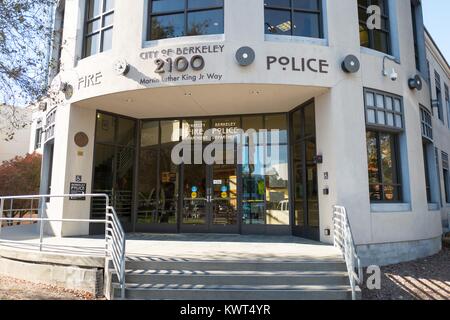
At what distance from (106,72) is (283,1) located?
5046 millimetres

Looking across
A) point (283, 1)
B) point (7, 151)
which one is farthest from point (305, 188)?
point (7, 151)

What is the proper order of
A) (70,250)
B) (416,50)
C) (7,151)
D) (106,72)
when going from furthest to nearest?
(7,151), (416,50), (106,72), (70,250)

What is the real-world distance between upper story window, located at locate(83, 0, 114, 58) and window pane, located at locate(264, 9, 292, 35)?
441cm

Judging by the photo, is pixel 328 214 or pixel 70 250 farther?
pixel 328 214

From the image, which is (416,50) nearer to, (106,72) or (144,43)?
(144,43)

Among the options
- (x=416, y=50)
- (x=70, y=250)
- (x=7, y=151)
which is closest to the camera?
(x=70, y=250)

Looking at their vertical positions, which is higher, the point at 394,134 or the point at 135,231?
the point at 394,134

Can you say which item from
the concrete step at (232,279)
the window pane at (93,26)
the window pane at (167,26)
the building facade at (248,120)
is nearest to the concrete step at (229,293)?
the concrete step at (232,279)

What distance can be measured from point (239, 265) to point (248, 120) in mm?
5629

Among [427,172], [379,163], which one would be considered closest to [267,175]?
[379,163]

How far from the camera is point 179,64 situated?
8836 mm

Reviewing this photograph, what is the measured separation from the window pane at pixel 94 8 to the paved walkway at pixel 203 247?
22.0ft

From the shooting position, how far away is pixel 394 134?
1016cm

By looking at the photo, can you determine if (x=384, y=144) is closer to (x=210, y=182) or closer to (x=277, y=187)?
(x=277, y=187)
